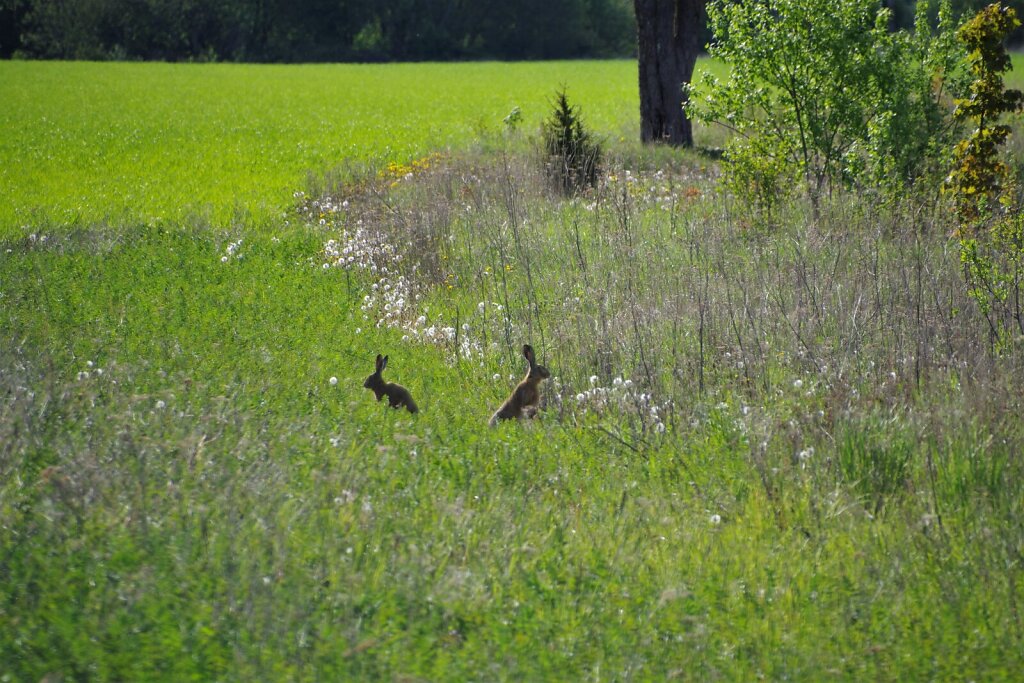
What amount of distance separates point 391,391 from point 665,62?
15046mm

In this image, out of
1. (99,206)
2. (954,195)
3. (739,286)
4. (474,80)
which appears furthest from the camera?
(474,80)

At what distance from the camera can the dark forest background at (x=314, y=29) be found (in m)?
80.2

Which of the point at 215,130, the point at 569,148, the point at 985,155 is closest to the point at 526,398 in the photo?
the point at 985,155

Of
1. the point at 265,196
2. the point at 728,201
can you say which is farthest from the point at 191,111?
the point at 728,201

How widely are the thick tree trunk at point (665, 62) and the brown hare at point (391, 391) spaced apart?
14.3 m

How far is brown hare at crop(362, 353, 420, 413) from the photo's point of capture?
296 inches

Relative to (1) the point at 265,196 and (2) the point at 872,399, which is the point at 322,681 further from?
(1) the point at 265,196

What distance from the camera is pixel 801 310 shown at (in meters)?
8.09

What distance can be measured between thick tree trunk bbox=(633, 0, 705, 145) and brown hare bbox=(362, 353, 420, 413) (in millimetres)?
14265

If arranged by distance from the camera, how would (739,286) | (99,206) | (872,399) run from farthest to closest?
1. (99,206)
2. (739,286)
3. (872,399)

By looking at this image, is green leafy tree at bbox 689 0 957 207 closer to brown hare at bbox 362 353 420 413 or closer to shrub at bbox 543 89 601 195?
shrub at bbox 543 89 601 195

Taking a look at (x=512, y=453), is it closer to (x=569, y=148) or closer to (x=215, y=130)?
(x=569, y=148)

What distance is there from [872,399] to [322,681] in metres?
4.13

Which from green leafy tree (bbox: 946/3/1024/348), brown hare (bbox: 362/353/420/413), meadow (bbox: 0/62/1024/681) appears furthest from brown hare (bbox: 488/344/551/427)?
green leafy tree (bbox: 946/3/1024/348)
